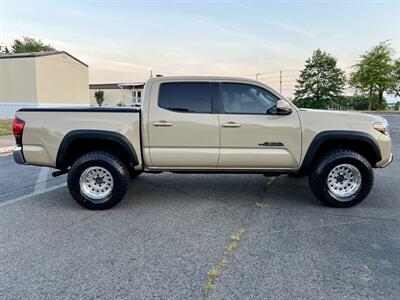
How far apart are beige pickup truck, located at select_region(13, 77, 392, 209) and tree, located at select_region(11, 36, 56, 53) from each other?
46.1 meters

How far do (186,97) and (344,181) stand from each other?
2.73 meters

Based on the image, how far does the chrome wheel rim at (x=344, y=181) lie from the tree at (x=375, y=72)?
52216 millimetres

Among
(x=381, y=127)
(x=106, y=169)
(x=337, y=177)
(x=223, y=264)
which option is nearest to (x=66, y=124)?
(x=106, y=169)

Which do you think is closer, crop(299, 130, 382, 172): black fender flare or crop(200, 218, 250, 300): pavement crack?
crop(200, 218, 250, 300): pavement crack

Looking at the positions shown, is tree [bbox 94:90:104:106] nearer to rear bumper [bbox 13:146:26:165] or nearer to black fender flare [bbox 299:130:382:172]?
rear bumper [bbox 13:146:26:165]

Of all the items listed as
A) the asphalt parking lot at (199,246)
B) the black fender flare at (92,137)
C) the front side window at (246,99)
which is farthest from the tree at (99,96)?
the front side window at (246,99)

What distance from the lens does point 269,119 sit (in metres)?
4.57

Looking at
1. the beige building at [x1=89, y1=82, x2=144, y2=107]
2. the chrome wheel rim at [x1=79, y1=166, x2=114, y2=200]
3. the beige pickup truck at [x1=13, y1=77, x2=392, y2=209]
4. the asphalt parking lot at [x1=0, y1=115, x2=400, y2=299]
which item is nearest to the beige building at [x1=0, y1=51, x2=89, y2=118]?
the beige building at [x1=89, y1=82, x2=144, y2=107]

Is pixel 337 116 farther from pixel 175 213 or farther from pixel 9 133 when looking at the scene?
pixel 9 133

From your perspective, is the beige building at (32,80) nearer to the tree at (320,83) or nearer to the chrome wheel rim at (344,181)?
the chrome wheel rim at (344,181)

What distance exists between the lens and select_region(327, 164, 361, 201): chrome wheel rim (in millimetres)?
4664

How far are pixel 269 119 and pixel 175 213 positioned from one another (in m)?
1.94

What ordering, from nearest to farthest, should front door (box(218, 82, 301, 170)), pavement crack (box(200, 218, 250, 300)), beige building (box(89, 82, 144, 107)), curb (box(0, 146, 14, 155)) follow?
pavement crack (box(200, 218, 250, 300)) < front door (box(218, 82, 301, 170)) < curb (box(0, 146, 14, 155)) < beige building (box(89, 82, 144, 107))

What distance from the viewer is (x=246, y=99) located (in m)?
4.69
